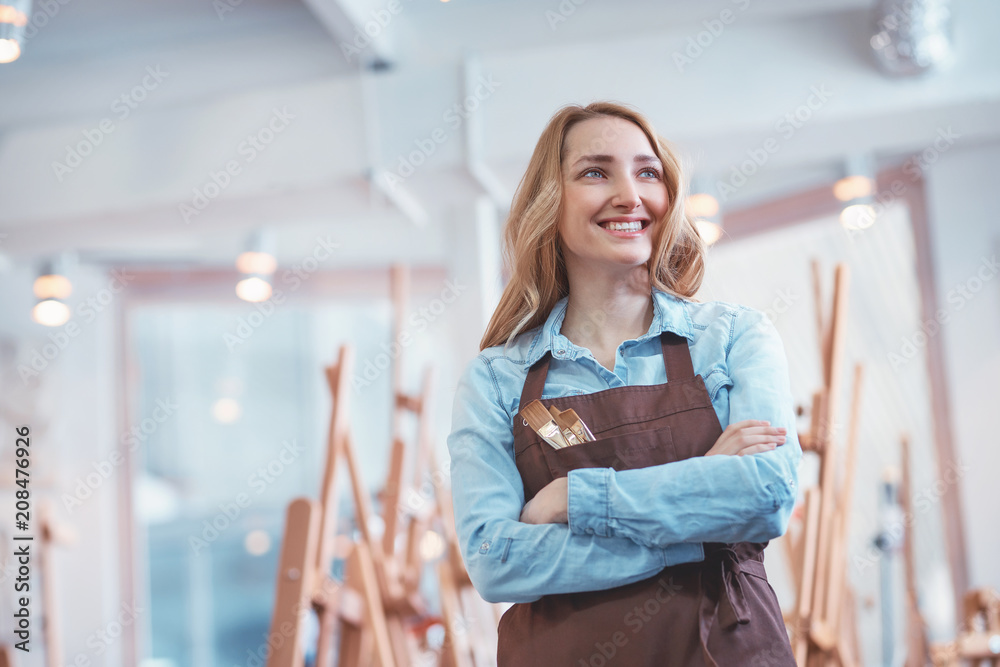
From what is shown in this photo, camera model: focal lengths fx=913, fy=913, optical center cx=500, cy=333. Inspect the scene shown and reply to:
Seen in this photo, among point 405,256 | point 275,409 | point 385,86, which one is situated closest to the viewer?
point 385,86

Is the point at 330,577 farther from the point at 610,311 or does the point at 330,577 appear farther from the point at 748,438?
the point at 748,438

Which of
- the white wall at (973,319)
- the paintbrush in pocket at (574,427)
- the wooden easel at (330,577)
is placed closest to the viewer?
the paintbrush in pocket at (574,427)

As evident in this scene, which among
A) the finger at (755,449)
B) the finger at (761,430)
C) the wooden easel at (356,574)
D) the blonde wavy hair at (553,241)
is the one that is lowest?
the wooden easel at (356,574)

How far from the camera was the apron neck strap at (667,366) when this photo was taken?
1.35m

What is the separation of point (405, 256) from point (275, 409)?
2.56 m

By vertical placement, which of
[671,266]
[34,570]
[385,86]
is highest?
[385,86]

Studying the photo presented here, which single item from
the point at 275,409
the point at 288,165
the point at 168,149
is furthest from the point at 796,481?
the point at 275,409

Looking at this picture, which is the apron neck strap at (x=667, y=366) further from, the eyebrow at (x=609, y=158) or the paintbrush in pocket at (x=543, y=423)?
the eyebrow at (x=609, y=158)

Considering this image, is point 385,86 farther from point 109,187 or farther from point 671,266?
point 671,266

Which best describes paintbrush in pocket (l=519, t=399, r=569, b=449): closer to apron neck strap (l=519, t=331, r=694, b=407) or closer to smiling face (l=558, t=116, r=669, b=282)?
apron neck strap (l=519, t=331, r=694, b=407)

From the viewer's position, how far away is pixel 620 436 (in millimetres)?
1306

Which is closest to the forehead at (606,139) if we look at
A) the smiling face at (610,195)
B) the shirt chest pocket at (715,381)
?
the smiling face at (610,195)

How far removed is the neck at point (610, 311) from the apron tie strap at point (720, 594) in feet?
1.18

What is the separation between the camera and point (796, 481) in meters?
1.29
